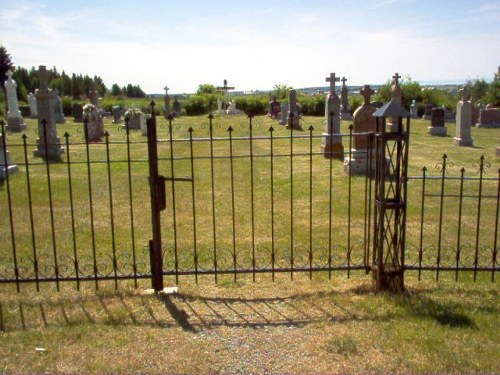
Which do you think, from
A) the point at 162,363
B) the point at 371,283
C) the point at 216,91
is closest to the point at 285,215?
the point at 371,283

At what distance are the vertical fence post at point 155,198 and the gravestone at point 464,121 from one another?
1519 centimetres

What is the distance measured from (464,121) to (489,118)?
8759 mm

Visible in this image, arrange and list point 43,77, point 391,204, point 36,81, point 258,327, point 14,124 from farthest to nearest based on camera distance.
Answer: point 36,81 → point 14,124 → point 43,77 → point 391,204 → point 258,327

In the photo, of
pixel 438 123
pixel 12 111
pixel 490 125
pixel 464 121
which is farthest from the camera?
pixel 490 125

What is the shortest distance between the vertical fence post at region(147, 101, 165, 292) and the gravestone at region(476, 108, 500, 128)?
2364 cm

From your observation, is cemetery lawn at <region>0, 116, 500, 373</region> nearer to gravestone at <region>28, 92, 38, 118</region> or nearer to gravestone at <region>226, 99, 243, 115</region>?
gravestone at <region>28, 92, 38, 118</region>

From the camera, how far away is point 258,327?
163 inches

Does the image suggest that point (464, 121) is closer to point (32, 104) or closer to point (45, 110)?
point (45, 110)

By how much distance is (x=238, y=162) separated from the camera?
1380 cm

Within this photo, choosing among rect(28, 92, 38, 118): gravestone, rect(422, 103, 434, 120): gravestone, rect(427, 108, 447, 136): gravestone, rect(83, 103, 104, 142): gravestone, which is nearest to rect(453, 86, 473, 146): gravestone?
rect(427, 108, 447, 136): gravestone

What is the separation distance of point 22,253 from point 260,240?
3.18 metres

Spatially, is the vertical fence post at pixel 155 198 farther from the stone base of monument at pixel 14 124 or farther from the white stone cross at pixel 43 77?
the stone base of monument at pixel 14 124

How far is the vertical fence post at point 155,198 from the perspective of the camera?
15.1 ft

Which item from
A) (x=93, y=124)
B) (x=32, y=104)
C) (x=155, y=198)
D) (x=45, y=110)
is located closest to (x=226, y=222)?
(x=155, y=198)
